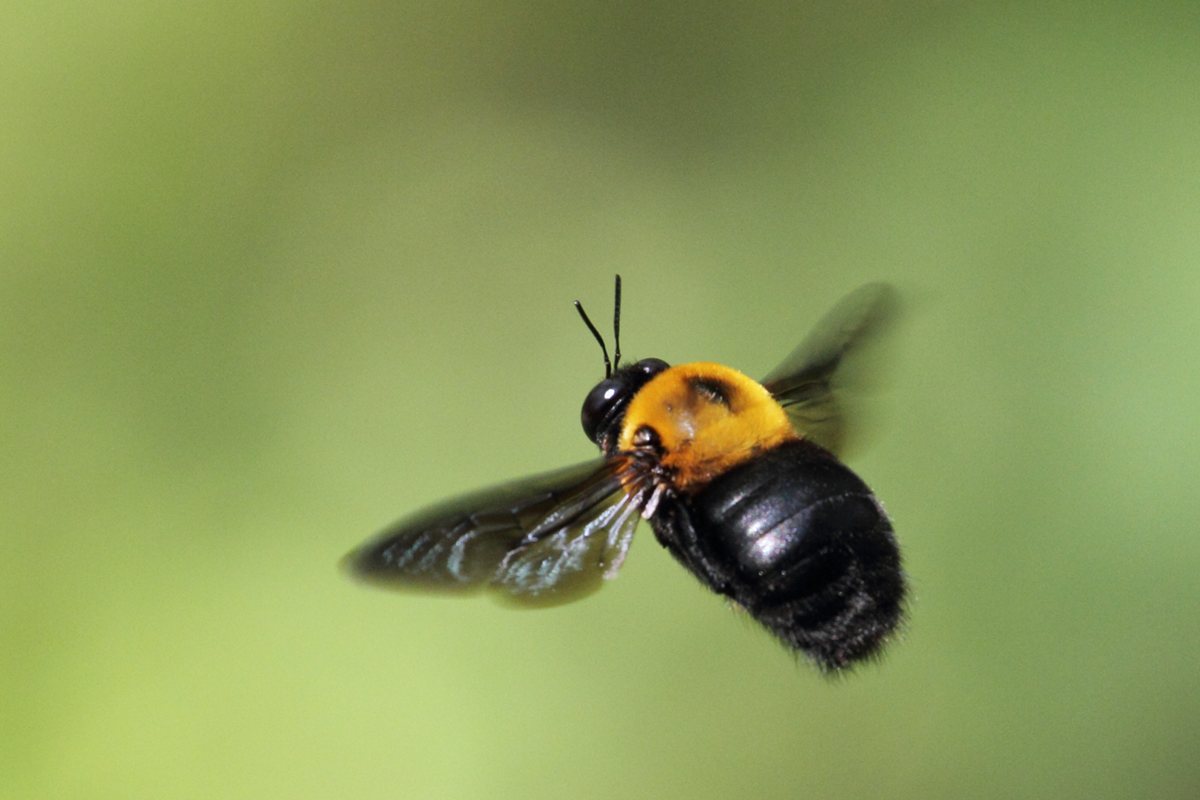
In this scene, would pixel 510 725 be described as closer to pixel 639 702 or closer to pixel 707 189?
pixel 639 702

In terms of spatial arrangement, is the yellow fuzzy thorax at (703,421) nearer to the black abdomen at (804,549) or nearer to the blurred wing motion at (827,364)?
the black abdomen at (804,549)

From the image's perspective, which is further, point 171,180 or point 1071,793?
point 171,180

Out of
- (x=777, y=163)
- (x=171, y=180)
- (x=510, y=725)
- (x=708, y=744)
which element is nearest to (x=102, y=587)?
(x=510, y=725)

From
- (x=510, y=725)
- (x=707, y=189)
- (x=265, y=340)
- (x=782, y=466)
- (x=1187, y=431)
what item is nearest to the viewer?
(x=782, y=466)

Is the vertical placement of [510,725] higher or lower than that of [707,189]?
lower

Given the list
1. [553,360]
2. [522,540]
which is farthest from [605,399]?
[553,360]

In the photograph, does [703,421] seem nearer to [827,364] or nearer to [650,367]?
[650,367]
